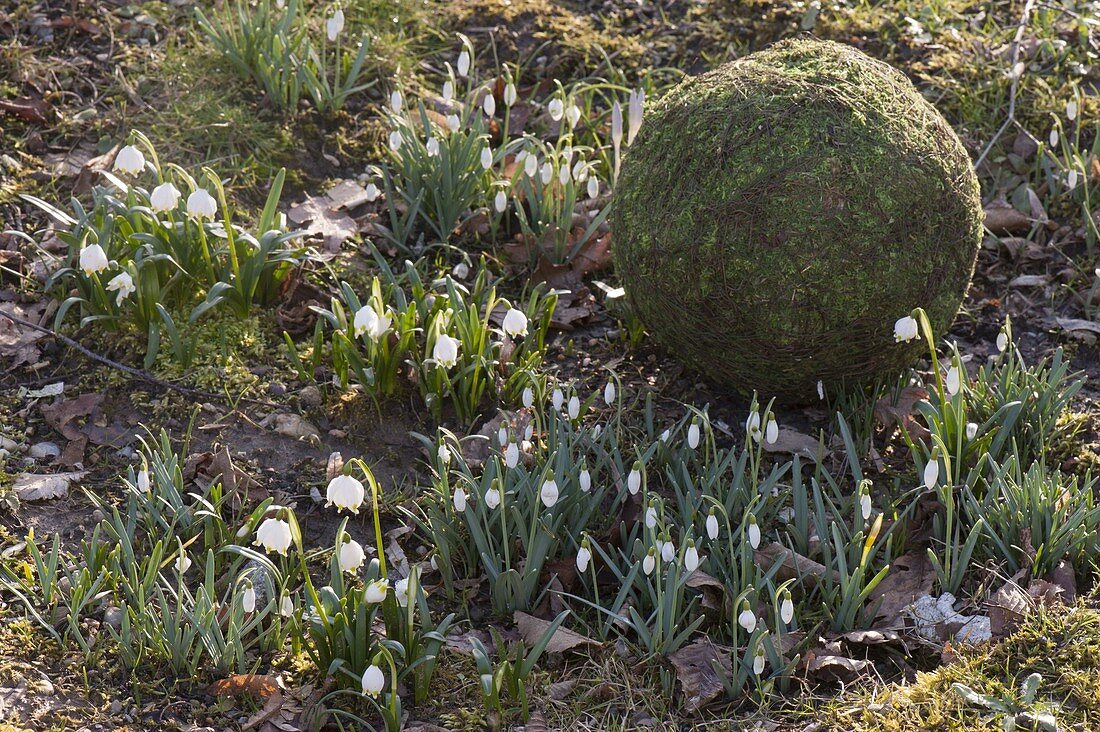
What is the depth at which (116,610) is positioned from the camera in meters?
→ 2.87

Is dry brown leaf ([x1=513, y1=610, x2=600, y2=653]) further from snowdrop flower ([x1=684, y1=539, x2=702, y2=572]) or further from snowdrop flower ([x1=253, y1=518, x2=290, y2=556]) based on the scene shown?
snowdrop flower ([x1=253, y1=518, x2=290, y2=556])

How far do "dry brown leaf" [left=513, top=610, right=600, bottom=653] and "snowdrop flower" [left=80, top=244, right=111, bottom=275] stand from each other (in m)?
1.69

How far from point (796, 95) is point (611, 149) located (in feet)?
5.10

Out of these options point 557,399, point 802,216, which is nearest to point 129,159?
point 557,399

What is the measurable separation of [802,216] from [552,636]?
1363mm

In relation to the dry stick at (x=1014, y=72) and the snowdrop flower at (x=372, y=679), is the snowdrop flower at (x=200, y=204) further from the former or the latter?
the dry stick at (x=1014, y=72)

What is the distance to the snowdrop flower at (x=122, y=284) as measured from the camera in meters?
3.46

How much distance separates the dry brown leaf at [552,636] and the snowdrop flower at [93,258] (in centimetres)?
169

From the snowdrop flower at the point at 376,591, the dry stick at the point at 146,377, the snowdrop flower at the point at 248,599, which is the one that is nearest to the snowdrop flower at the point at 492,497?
the snowdrop flower at the point at 376,591

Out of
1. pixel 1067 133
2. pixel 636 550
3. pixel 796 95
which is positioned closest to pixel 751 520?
pixel 636 550

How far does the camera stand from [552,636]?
9.26 ft

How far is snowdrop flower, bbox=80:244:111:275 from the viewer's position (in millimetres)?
3385

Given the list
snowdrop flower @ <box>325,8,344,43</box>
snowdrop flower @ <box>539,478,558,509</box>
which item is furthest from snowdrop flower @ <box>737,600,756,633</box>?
snowdrop flower @ <box>325,8,344,43</box>

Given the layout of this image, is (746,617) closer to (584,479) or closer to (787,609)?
(787,609)
